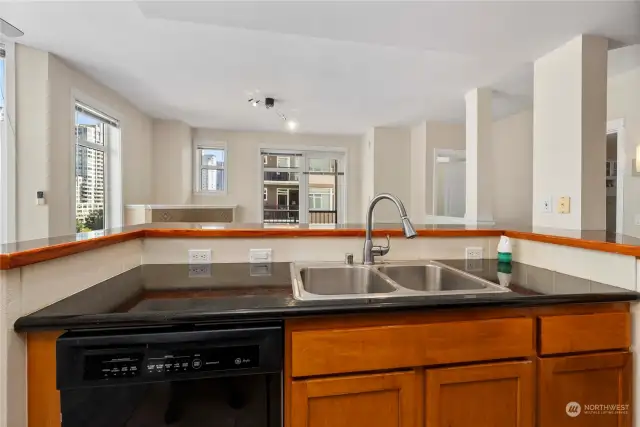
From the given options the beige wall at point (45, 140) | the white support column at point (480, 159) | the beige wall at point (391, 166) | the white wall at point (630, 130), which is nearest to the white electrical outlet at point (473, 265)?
the white support column at point (480, 159)

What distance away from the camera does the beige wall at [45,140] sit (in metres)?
2.81

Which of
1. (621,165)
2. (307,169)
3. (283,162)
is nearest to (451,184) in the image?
(621,165)

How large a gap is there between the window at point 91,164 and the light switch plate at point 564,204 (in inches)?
175

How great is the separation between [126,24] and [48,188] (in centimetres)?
Answer: 162

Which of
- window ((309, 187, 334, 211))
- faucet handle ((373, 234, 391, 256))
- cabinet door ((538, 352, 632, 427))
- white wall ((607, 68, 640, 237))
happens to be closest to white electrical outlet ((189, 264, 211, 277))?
faucet handle ((373, 234, 391, 256))

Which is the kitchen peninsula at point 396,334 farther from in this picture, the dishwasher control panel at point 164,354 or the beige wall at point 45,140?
the beige wall at point 45,140

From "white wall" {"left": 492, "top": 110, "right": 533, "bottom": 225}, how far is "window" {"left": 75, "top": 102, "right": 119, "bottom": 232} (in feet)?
17.5

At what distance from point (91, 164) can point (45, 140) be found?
92 centimetres

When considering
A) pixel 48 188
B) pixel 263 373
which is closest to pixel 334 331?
pixel 263 373

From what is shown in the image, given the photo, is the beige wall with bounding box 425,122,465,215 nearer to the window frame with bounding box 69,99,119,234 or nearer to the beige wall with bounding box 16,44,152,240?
the window frame with bounding box 69,99,119,234

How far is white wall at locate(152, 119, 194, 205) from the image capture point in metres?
5.30

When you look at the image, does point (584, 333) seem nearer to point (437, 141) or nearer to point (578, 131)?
point (578, 131)

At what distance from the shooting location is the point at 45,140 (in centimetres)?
287

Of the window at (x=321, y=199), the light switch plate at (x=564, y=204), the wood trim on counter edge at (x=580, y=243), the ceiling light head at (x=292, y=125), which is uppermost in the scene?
the ceiling light head at (x=292, y=125)
